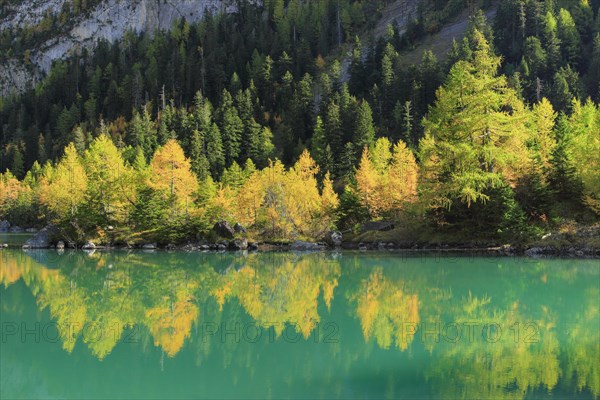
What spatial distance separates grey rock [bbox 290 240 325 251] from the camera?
147ft

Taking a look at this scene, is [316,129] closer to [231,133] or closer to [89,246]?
[231,133]

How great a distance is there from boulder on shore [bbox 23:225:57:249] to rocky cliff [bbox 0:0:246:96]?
129848 millimetres

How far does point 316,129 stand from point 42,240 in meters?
39.5

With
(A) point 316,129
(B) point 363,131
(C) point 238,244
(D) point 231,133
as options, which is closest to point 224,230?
(C) point 238,244

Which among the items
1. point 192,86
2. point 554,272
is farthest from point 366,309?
→ point 192,86

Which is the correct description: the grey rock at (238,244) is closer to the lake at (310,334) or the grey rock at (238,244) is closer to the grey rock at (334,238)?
the grey rock at (334,238)

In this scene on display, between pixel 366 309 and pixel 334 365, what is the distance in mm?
6344

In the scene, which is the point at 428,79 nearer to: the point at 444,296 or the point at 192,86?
the point at 192,86

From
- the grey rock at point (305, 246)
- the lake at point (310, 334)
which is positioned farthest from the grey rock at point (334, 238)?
the lake at point (310, 334)

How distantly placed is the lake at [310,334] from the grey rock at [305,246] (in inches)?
658

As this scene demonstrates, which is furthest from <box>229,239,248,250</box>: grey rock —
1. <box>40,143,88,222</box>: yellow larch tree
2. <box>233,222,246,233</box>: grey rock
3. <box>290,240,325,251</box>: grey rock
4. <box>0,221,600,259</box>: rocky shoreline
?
<box>40,143,88,222</box>: yellow larch tree

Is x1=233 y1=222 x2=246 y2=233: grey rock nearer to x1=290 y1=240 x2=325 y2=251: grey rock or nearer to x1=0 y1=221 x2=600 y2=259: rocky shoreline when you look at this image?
x1=0 y1=221 x2=600 y2=259: rocky shoreline

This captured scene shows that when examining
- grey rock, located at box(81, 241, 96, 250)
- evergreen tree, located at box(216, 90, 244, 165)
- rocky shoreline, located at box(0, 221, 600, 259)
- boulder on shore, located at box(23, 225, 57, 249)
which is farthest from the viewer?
evergreen tree, located at box(216, 90, 244, 165)

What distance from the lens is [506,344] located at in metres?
12.7
